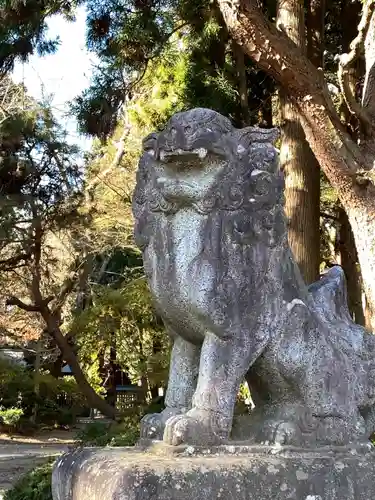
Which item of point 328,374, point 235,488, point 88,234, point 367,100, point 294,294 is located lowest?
point 235,488

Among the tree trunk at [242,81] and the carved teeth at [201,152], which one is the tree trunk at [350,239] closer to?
the tree trunk at [242,81]

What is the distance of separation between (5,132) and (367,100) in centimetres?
832

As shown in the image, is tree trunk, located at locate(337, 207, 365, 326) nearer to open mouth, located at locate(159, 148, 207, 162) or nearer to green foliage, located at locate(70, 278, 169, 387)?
green foliage, located at locate(70, 278, 169, 387)

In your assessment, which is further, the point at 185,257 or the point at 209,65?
the point at 209,65

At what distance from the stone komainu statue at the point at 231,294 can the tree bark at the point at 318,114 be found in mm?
4067

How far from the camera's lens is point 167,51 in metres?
9.44

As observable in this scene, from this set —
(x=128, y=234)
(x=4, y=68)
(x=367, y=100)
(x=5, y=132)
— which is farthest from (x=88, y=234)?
(x=367, y=100)

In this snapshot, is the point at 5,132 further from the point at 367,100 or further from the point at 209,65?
the point at 367,100

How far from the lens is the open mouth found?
2.72 metres

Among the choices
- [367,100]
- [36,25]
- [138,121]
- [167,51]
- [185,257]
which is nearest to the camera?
[185,257]

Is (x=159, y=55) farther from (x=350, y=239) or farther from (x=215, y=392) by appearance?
(x=215, y=392)

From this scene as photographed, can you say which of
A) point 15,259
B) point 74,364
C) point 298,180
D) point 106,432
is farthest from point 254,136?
point 74,364

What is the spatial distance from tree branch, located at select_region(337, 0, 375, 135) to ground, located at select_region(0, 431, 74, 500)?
6786mm

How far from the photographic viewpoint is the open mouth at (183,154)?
2721 millimetres
